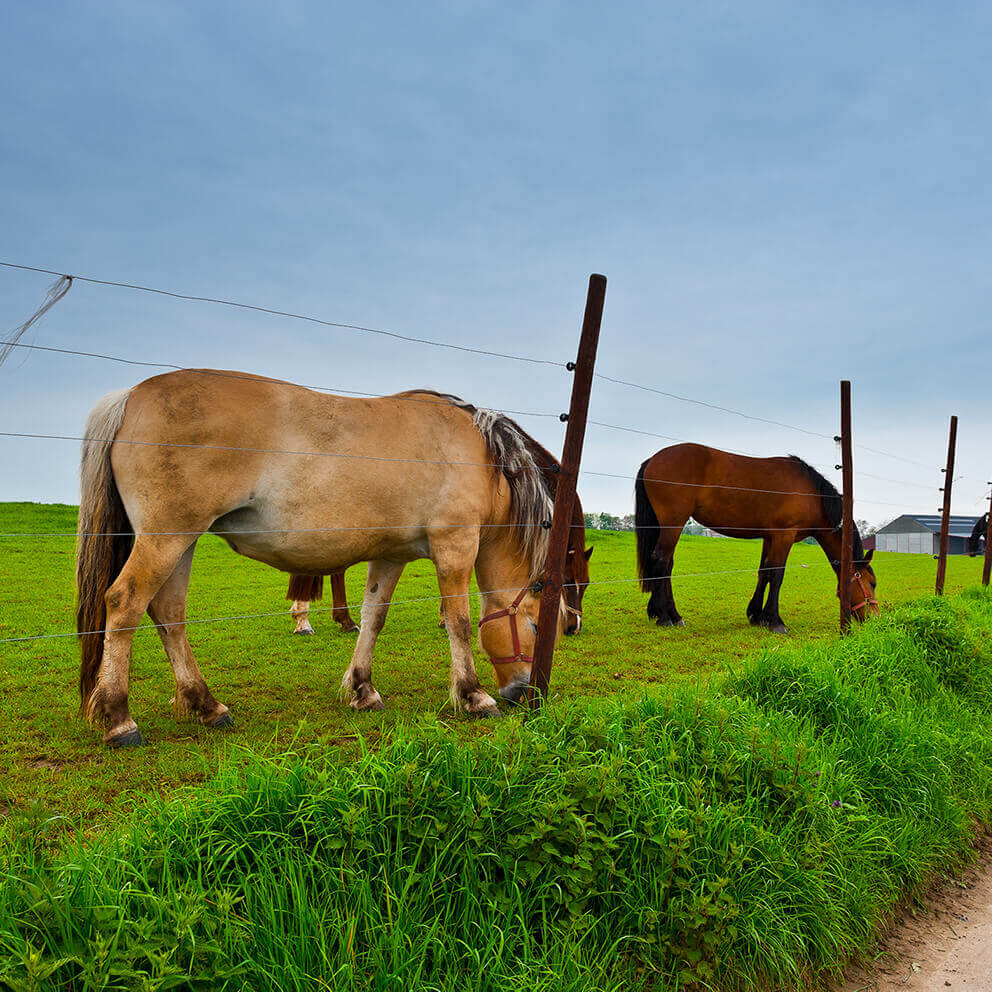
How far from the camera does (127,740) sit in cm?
400

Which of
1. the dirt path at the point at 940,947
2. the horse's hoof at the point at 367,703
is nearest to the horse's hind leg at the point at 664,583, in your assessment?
the horse's hoof at the point at 367,703

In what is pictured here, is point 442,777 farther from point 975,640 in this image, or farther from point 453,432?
point 975,640

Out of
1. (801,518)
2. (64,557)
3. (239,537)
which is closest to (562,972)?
(239,537)

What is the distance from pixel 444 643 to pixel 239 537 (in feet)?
12.6

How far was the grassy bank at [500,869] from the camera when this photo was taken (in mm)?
1765

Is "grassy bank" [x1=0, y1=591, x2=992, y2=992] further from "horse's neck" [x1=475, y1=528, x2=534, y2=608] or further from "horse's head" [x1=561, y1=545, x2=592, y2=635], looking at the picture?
"horse's head" [x1=561, y1=545, x2=592, y2=635]

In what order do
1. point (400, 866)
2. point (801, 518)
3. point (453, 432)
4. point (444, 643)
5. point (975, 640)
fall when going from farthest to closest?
point (801, 518) → point (444, 643) → point (975, 640) → point (453, 432) → point (400, 866)

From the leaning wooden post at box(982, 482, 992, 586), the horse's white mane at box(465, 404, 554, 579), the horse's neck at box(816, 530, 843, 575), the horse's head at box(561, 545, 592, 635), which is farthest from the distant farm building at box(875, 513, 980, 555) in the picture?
the horse's white mane at box(465, 404, 554, 579)

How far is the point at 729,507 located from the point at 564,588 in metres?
5.00

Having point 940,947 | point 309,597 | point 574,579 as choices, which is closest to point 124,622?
point 574,579

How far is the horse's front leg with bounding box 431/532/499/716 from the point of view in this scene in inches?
193

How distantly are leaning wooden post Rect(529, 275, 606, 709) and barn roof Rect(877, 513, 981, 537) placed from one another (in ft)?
152

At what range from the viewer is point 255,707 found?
5.15m

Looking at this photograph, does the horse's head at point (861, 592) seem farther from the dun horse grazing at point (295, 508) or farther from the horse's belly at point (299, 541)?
the horse's belly at point (299, 541)
